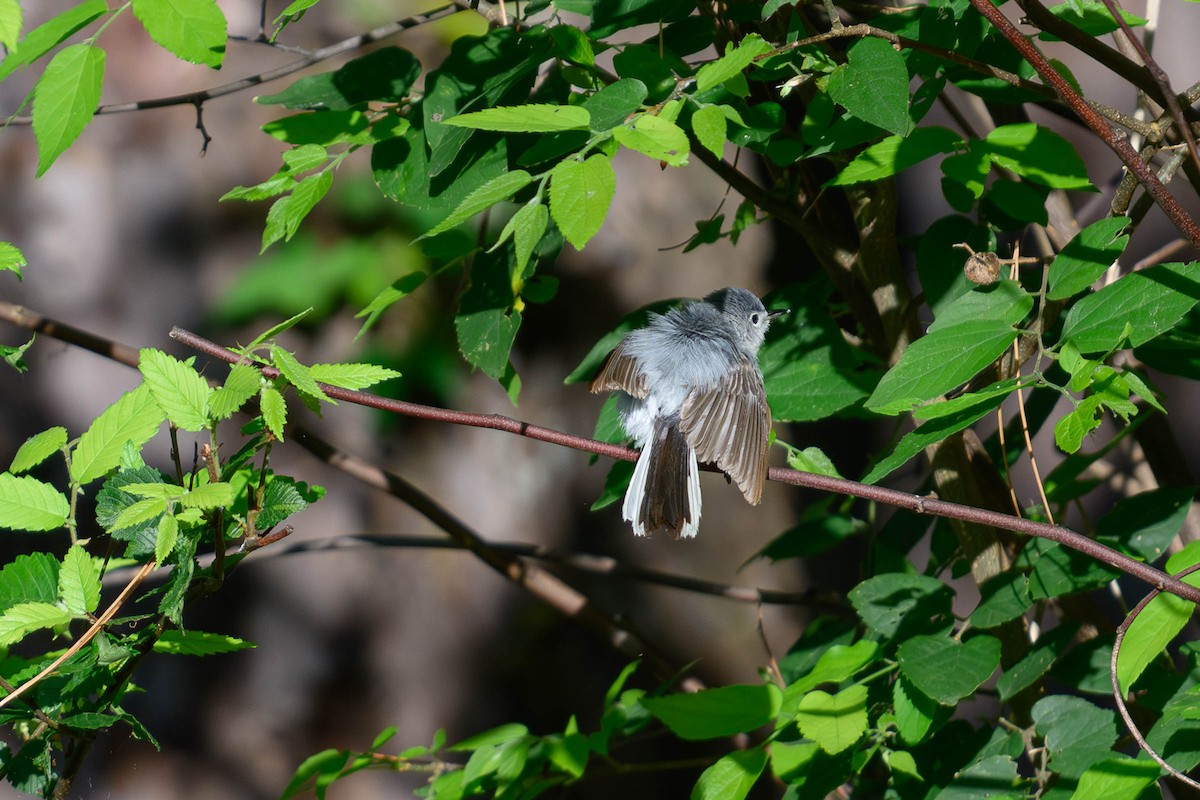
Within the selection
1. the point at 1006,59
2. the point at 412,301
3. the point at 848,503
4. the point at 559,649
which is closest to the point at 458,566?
the point at 559,649

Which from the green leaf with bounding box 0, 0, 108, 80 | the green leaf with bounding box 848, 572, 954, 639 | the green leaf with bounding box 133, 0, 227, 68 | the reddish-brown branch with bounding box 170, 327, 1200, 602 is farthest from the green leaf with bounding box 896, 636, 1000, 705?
the green leaf with bounding box 0, 0, 108, 80

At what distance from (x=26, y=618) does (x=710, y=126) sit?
78cm

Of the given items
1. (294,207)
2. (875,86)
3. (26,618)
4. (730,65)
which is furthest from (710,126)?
(26,618)

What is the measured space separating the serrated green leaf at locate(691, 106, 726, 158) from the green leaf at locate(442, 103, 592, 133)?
0.36 ft

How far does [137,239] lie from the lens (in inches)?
113

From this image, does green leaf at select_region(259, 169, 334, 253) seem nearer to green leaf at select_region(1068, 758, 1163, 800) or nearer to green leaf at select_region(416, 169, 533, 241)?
green leaf at select_region(416, 169, 533, 241)

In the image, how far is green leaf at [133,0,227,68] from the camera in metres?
0.93

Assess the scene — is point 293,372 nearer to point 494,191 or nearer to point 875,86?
point 494,191

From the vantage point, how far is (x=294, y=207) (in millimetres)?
1186

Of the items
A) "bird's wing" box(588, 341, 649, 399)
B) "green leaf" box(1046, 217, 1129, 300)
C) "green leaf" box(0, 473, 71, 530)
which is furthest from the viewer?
"bird's wing" box(588, 341, 649, 399)

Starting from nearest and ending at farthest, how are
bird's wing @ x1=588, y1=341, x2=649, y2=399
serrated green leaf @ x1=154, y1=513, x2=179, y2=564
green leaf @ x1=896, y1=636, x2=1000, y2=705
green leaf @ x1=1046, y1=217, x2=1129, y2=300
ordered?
1. serrated green leaf @ x1=154, y1=513, x2=179, y2=564
2. green leaf @ x1=1046, y1=217, x2=1129, y2=300
3. green leaf @ x1=896, y1=636, x2=1000, y2=705
4. bird's wing @ x1=588, y1=341, x2=649, y2=399

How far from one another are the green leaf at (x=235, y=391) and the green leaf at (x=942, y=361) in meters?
0.60

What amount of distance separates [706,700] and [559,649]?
1480mm

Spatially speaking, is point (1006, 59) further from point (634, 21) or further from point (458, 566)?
point (458, 566)
